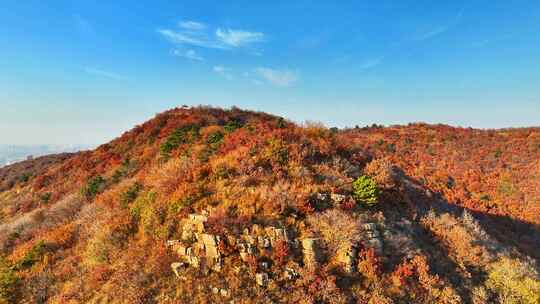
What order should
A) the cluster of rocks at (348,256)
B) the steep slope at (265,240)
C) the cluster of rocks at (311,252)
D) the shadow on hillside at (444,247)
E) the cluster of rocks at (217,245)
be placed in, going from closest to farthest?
the steep slope at (265,240)
the cluster of rocks at (217,245)
the cluster of rocks at (311,252)
the cluster of rocks at (348,256)
the shadow on hillside at (444,247)

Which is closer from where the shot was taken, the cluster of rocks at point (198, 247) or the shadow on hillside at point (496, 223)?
the cluster of rocks at point (198, 247)

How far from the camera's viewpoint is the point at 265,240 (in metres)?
10.1

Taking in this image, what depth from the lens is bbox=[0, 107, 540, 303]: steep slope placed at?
9.48 metres

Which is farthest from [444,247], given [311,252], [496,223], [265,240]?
[496,223]

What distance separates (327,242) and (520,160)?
39.5 metres

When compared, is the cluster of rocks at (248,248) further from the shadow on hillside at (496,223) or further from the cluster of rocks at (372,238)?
the shadow on hillside at (496,223)

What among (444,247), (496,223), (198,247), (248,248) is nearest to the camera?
(248,248)

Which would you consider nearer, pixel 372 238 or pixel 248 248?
pixel 248 248

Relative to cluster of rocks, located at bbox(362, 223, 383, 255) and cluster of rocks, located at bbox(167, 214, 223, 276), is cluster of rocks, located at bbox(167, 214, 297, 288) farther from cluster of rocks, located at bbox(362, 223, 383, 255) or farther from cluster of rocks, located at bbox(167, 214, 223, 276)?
cluster of rocks, located at bbox(362, 223, 383, 255)

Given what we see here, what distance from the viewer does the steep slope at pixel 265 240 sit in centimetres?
948

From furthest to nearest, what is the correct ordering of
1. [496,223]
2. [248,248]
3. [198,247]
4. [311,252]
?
[496,223]
[198,247]
[311,252]
[248,248]

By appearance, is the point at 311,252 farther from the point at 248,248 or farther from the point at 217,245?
the point at 217,245

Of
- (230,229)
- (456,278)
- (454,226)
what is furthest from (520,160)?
(230,229)

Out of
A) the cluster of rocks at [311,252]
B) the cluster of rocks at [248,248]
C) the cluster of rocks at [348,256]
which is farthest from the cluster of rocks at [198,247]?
the cluster of rocks at [348,256]
